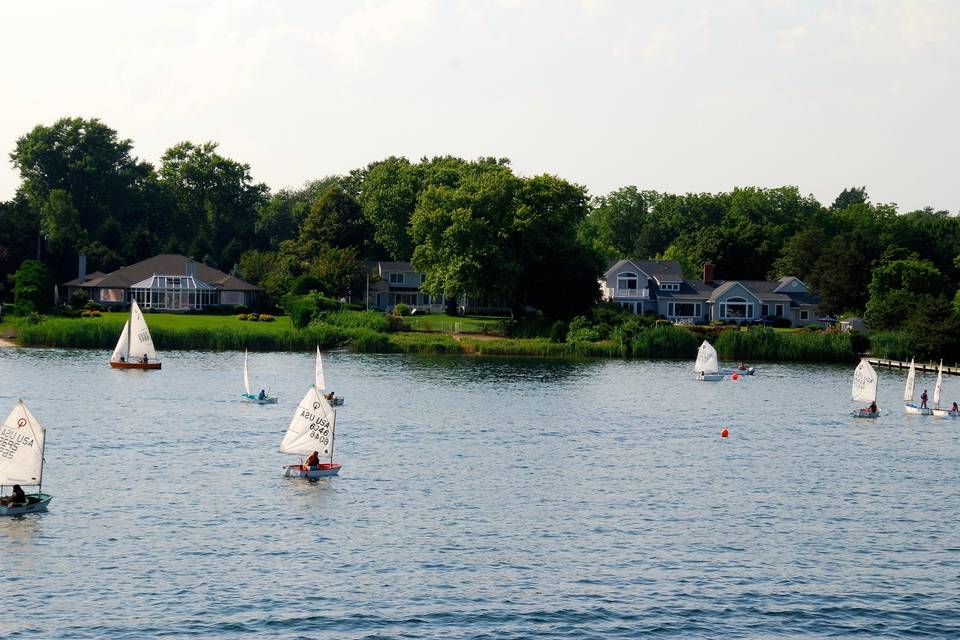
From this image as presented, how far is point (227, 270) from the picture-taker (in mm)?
199625

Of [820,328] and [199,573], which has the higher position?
[820,328]

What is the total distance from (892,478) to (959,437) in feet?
62.4

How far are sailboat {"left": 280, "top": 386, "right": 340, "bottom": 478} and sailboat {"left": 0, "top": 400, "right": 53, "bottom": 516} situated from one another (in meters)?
12.0

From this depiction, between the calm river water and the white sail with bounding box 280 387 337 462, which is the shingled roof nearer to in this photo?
the calm river water

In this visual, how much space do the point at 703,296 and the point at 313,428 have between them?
402ft

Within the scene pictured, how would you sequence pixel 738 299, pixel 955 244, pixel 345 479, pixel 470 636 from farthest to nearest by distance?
pixel 955 244 < pixel 738 299 < pixel 345 479 < pixel 470 636

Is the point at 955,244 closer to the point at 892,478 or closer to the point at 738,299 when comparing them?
the point at 738,299

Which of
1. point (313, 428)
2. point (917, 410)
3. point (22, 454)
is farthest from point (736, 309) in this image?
point (22, 454)

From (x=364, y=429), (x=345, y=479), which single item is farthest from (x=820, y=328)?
(x=345, y=479)

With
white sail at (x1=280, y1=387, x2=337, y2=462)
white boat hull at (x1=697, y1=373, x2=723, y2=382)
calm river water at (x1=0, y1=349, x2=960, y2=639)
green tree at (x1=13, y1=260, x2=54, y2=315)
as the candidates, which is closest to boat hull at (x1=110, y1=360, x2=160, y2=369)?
calm river water at (x1=0, y1=349, x2=960, y2=639)

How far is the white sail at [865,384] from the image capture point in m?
→ 86.7

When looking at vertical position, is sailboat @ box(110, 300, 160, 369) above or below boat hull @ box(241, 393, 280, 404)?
above

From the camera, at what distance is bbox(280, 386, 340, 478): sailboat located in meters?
57.2

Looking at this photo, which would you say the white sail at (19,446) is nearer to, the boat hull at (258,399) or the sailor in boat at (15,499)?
the sailor in boat at (15,499)
